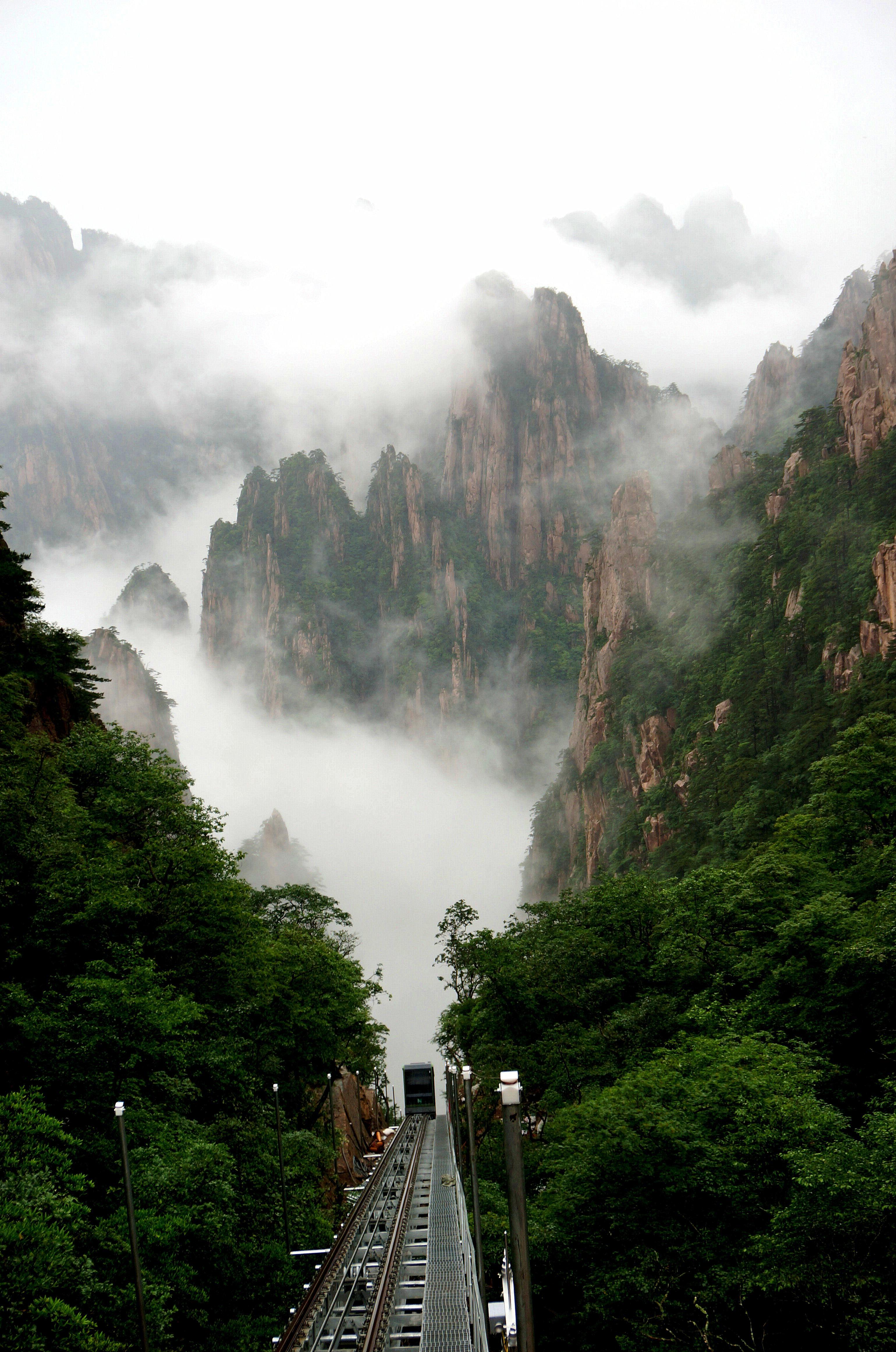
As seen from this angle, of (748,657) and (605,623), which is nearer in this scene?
(748,657)

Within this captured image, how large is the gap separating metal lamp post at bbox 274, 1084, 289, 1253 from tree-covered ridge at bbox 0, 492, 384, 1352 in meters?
0.27

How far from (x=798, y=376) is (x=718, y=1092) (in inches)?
5227

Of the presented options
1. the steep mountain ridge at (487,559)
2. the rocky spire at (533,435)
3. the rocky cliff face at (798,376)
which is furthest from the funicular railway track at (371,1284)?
the rocky spire at (533,435)

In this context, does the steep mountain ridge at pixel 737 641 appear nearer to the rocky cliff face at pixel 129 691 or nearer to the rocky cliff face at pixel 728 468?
the rocky cliff face at pixel 728 468

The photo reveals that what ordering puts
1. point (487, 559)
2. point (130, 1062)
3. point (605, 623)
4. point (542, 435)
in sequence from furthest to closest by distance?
point (487, 559) → point (542, 435) → point (605, 623) → point (130, 1062)

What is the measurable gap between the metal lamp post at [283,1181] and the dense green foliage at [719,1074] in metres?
4.78

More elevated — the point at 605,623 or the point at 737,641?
the point at 605,623

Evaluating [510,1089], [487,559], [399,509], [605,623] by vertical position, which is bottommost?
[510,1089]

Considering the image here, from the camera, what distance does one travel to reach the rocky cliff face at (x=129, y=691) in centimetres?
12425

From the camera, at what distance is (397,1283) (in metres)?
18.2

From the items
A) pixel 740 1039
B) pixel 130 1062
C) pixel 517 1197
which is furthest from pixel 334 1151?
pixel 517 1197

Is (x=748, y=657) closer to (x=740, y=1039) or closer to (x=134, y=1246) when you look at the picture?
(x=740, y=1039)

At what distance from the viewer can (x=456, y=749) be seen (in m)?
176

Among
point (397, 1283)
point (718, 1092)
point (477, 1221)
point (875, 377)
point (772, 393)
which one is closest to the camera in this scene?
point (477, 1221)
